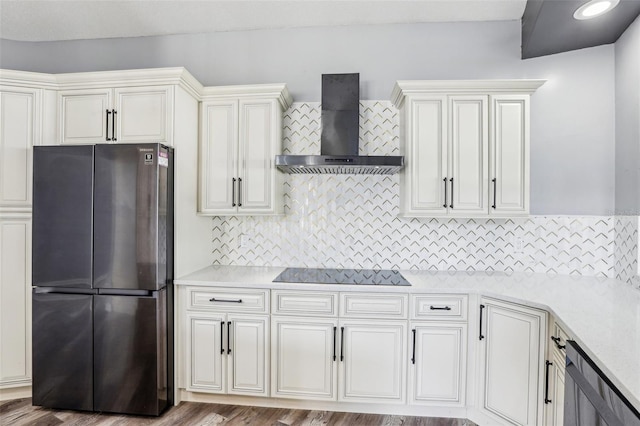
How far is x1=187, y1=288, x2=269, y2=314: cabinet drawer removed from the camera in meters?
2.25

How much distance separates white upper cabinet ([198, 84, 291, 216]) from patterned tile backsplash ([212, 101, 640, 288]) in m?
0.31

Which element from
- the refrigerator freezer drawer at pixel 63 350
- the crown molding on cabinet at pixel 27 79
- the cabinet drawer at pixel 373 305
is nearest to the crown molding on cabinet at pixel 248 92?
the crown molding on cabinet at pixel 27 79

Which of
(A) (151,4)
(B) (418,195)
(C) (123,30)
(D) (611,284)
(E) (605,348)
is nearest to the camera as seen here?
(E) (605,348)

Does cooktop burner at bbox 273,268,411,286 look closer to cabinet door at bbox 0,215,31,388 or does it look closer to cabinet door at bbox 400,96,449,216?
cabinet door at bbox 400,96,449,216

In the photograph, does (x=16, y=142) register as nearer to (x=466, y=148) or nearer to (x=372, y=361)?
(x=372, y=361)

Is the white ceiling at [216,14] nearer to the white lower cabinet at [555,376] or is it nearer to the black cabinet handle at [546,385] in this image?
the white lower cabinet at [555,376]

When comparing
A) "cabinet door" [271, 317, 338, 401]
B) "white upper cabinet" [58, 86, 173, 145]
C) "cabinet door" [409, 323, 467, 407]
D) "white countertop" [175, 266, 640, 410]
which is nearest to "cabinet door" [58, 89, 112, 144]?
"white upper cabinet" [58, 86, 173, 145]

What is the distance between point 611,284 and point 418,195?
1485 millimetres

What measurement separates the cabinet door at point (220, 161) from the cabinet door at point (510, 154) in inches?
78.2

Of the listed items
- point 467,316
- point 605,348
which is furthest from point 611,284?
point 605,348

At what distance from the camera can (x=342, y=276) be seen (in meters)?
2.48

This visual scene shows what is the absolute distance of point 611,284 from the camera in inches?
89.7

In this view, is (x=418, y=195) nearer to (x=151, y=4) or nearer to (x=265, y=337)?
(x=265, y=337)

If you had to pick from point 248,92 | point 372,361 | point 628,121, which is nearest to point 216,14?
point 248,92
